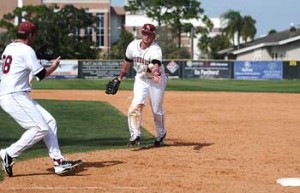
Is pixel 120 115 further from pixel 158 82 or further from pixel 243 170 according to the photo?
pixel 243 170

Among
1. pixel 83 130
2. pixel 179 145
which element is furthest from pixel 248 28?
pixel 179 145

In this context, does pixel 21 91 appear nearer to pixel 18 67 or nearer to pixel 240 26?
pixel 18 67

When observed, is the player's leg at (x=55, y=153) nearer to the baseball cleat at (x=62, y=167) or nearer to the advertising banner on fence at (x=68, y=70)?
the baseball cleat at (x=62, y=167)

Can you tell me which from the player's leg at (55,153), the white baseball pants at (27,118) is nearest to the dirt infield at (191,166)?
the player's leg at (55,153)

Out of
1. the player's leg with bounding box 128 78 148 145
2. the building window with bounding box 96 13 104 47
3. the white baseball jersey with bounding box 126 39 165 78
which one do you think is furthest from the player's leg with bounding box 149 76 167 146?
the building window with bounding box 96 13 104 47

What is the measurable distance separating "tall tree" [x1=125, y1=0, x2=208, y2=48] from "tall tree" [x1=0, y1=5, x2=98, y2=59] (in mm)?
12580

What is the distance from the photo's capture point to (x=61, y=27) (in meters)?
73.1

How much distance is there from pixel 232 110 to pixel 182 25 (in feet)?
225

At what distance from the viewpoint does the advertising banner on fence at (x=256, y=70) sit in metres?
50.4

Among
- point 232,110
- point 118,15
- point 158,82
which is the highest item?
point 118,15

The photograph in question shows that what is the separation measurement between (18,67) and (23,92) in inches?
13.1

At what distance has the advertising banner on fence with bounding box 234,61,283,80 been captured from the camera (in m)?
50.4

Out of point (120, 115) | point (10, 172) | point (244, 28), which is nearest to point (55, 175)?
point (10, 172)

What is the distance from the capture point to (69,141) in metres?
11.4
